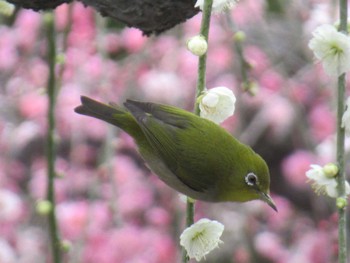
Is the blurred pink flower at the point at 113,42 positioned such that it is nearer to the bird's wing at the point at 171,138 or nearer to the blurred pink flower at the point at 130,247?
the blurred pink flower at the point at 130,247

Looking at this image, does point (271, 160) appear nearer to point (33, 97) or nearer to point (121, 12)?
point (33, 97)

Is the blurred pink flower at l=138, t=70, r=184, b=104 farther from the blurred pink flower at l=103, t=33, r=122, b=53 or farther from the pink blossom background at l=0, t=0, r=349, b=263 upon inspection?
the blurred pink flower at l=103, t=33, r=122, b=53

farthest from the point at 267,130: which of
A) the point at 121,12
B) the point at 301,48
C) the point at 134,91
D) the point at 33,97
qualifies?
the point at 121,12

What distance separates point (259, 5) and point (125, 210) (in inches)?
42.5

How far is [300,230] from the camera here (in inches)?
128

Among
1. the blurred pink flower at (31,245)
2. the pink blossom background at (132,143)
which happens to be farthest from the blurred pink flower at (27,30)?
the blurred pink flower at (31,245)

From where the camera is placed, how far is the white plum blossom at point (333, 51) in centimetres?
113

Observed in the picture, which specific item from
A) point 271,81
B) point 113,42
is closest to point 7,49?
point 113,42

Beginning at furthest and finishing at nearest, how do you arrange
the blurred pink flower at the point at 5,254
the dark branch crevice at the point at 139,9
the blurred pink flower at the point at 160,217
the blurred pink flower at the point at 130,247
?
the blurred pink flower at the point at 160,217
the blurred pink flower at the point at 130,247
the blurred pink flower at the point at 5,254
the dark branch crevice at the point at 139,9

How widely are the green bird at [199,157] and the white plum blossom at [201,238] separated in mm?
179

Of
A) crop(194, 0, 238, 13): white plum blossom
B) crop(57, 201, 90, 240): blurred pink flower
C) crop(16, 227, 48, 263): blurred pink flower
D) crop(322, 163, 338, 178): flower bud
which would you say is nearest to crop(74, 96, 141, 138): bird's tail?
crop(194, 0, 238, 13): white plum blossom

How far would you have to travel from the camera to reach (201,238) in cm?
112

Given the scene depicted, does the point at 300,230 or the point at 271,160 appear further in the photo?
the point at 271,160

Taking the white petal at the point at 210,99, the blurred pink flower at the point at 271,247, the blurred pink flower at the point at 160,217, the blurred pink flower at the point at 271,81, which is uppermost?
the blurred pink flower at the point at 271,81
